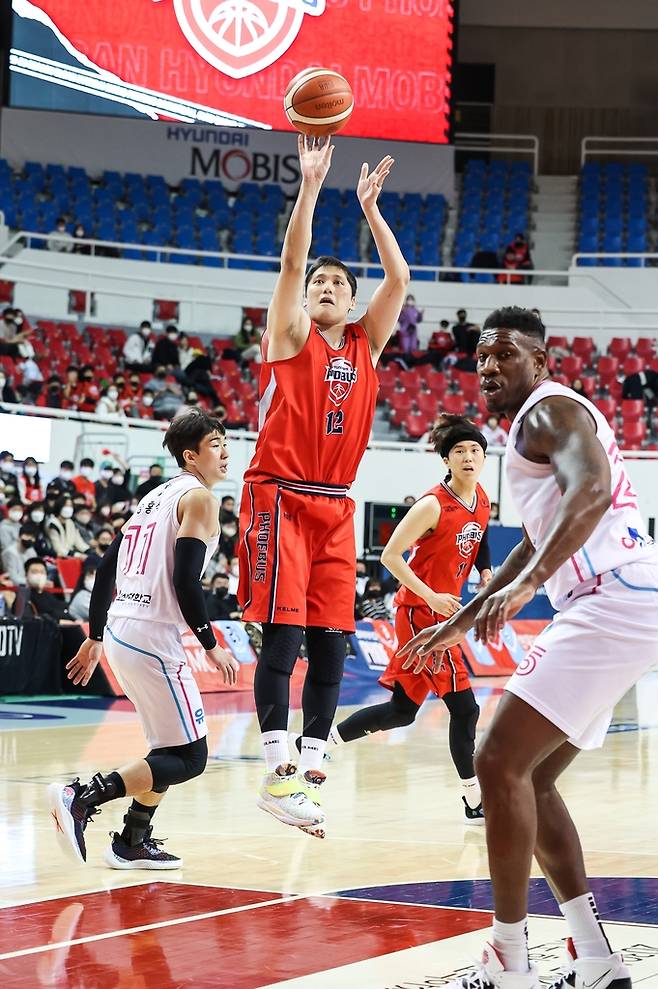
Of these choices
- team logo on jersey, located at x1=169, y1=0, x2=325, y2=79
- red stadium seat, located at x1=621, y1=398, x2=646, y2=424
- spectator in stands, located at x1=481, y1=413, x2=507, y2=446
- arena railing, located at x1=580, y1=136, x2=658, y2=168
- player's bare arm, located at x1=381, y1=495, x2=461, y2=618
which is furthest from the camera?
arena railing, located at x1=580, y1=136, x2=658, y2=168

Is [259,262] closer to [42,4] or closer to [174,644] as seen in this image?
[42,4]

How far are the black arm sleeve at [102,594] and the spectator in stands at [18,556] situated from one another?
8.67m

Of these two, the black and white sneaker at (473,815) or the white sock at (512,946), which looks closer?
the white sock at (512,946)

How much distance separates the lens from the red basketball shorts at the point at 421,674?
7.11 m

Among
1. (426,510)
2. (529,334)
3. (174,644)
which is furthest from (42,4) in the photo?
(529,334)

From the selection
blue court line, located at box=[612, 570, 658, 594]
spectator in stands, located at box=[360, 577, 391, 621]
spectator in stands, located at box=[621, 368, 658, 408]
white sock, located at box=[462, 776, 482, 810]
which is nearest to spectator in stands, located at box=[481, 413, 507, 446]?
spectator in stands, located at box=[621, 368, 658, 408]

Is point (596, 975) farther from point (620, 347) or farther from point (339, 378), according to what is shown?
point (620, 347)

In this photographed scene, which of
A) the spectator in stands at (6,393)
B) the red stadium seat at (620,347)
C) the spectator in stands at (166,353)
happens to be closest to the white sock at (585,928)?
the spectator in stands at (6,393)

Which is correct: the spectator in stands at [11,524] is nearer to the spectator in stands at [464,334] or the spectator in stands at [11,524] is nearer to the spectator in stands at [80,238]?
the spectator in stands at [80,238]

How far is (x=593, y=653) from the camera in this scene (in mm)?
3605

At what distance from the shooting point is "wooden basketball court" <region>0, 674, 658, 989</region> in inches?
159

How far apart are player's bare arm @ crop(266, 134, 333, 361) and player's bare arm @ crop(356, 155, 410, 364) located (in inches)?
13.1

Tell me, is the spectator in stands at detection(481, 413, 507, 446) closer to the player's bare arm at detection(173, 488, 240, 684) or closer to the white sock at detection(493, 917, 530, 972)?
the player's bare arm at detection(173, 488, 240, 684)

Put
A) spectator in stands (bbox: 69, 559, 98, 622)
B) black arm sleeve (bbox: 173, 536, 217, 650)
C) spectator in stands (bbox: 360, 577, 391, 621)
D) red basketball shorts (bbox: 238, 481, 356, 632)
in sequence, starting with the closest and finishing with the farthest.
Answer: red basketball shorts (bbox: 238, 481, 356, 632)
black arm sleeve (bbox: 173, 536, 217, 650)
spectator in stands (bbox: 69, 559, 98, 622)
spectator in stands (bbox: 360, 577, 391, 621)
